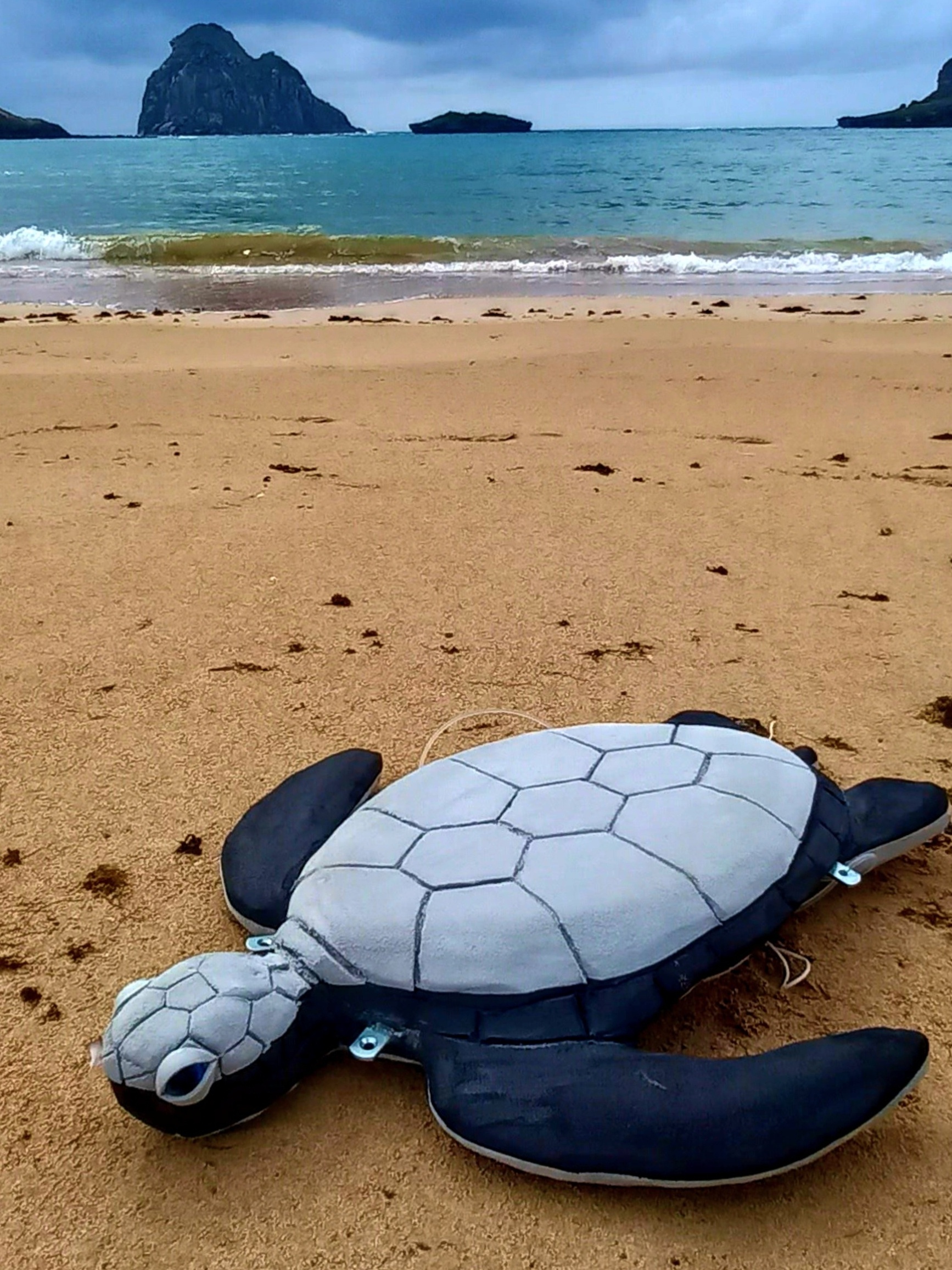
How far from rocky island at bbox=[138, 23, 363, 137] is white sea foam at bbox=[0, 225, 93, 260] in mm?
159426

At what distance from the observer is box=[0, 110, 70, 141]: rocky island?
14038 centimetres

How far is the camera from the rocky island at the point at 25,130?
140375 millimetres

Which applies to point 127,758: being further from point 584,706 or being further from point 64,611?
point 584,706

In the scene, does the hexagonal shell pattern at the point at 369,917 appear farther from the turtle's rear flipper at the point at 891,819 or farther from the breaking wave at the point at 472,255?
the breaking wave at the point at 472,255

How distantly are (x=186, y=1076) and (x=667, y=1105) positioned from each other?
25.5 inches

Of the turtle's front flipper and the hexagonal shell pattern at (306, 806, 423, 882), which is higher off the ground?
the hexagonal shell pattern at (306, 806, 423, 882)

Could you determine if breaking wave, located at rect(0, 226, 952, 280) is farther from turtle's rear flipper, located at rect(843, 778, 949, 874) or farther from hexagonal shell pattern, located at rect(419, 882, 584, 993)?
hexagonal shell pattern, located at rect(419, 882, 584, 993)

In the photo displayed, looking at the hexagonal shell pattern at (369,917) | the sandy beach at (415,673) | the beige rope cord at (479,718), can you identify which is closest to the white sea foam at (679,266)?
the sandy beach at (415,673)

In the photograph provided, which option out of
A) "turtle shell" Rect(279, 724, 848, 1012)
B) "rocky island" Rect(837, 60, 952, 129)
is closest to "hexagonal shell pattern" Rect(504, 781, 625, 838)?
"turtle shell" Rect(279, 724, 848, 1012)

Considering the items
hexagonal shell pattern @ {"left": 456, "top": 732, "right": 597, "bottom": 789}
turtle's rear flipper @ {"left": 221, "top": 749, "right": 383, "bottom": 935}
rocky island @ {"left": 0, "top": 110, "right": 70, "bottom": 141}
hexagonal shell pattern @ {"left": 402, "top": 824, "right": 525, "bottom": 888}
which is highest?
rocky island @ {"left": 0, "top": 110, "right": 70, "bottom": 141}

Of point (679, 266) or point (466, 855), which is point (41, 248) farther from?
point (466, 855)

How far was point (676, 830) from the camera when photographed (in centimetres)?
158

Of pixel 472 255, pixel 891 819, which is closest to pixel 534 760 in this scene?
pixel 891 819

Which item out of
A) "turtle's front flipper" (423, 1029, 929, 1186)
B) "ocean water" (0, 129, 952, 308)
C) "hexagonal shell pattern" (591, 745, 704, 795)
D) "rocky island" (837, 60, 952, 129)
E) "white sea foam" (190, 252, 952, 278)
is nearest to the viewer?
"turtle's front flipper" (423, 1029, 929, 1186)
